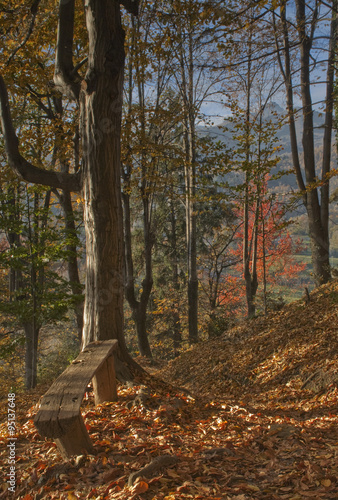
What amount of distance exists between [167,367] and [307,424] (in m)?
6.77

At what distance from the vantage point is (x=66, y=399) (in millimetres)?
2611

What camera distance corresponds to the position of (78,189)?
4.78m

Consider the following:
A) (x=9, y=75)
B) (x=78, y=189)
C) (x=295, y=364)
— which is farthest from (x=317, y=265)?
(x=9, y=75)

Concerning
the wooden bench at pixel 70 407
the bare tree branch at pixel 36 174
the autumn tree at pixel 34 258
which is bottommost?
the wooden bench at pixel 70 407

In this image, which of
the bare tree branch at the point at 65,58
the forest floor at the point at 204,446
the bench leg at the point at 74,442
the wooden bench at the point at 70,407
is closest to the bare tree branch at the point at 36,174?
the bare tree branch at the point at 65,58

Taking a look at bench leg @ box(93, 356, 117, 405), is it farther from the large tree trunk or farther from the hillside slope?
the hillside slope

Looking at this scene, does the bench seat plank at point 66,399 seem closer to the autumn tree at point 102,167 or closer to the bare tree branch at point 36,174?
the autumn tree at point 102,167

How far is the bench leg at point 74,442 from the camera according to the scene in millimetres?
2680

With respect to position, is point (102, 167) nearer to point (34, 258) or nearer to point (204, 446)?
point (204, 446)

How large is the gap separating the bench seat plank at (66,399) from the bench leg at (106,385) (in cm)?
32

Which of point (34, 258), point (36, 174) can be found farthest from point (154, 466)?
point (34, 258)

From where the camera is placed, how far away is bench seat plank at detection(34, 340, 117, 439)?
2.35 m

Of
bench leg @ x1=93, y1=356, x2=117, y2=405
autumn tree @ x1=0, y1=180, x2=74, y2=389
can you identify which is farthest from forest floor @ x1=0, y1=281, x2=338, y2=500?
autumn tree @ x1=0, y1=180, x2=74, y2=389

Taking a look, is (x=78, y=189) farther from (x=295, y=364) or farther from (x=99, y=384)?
(x=295, y=364)
